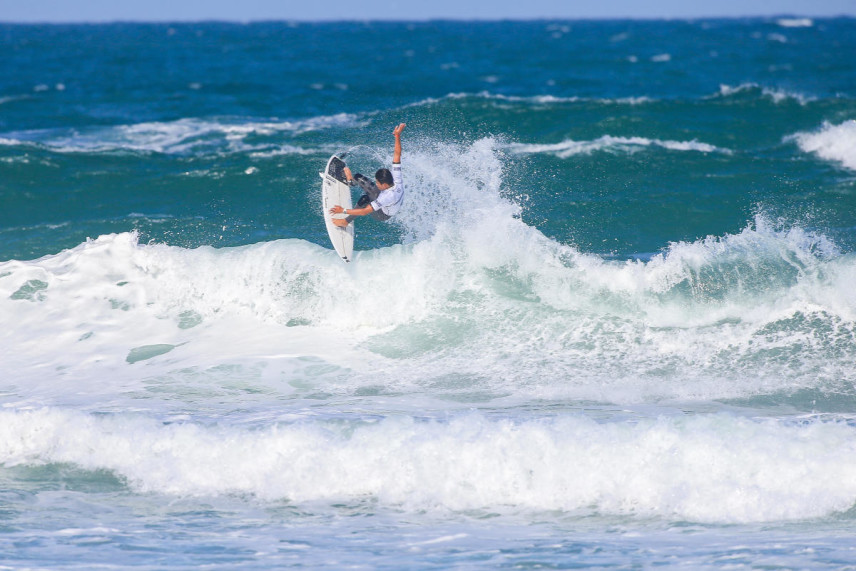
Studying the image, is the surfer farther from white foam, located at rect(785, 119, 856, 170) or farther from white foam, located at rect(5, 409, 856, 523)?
white foam, located at rect(785, 119, 856, 170)

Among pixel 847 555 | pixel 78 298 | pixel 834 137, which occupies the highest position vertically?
pixel 834 137

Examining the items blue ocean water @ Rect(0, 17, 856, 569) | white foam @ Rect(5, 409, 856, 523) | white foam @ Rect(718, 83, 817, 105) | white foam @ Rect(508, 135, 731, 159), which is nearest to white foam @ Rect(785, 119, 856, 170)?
blue ocean water @ Rect(0, 17, 856, 569)

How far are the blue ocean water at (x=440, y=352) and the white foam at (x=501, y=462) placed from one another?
0.03 meters

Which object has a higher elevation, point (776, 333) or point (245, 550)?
point (776, 333)

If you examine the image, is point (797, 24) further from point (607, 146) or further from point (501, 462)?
point (501, 462)

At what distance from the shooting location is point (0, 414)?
8.98m

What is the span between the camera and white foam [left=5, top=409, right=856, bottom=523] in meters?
7.62

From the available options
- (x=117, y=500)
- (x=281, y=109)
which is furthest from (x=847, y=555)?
(x=281, y=109)

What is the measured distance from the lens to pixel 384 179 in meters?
10.6

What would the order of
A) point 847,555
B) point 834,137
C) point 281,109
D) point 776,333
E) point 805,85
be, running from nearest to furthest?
point 847,555, point 776,333, point 834,137, point 281,109, point 805,85

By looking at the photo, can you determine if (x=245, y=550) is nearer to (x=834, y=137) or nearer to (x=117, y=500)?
(x=117, y=500)

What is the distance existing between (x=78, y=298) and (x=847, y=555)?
33.3 feet

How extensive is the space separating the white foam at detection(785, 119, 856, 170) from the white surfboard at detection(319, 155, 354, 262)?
1225 centimetres

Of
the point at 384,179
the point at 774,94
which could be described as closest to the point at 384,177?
the point at 384,179
